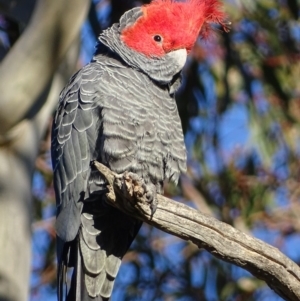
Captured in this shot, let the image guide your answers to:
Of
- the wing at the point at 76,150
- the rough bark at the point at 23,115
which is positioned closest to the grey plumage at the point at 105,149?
the wing at the point at 76,150

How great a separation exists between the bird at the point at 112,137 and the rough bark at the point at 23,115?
238 mm

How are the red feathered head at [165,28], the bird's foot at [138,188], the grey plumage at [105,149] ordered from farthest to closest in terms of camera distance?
1. the red feathered head at [165,28]
2. the grey plumage at [105,149]
3. the bird's foot at [138,188]

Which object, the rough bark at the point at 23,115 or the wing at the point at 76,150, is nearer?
the wing at the point at 76,150

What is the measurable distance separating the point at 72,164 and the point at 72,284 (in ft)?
1.46

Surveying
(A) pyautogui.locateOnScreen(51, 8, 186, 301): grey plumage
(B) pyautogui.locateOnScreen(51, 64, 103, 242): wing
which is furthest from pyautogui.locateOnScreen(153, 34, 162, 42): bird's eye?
(B) pyautogui.locateOnScreen(51, 64, 103, 242): wing

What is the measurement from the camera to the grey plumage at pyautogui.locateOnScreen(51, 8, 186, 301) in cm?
289

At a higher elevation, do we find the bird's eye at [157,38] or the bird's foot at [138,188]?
the bird's eye at [157,38]

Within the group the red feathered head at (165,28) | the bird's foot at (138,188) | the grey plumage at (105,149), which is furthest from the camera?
the red feathered head at (165,28)

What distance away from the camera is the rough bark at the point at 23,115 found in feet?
10.6

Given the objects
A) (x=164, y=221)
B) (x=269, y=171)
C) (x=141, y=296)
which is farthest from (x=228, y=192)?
(x=164, y=221)

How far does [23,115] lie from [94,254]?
67 centimetres

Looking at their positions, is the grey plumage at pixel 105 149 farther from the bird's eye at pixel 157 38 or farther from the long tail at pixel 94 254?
the bird's eye at pixel 157 38

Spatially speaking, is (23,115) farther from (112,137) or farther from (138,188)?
(138,188)

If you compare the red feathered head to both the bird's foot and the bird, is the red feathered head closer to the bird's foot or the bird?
the bird
